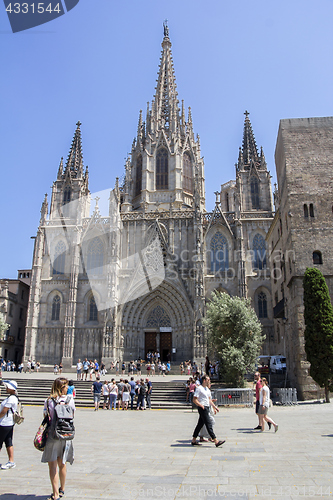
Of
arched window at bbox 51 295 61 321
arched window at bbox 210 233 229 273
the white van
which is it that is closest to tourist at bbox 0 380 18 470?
the white van

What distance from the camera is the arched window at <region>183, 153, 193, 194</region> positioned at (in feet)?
147

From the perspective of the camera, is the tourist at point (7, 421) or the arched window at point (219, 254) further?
the arched window at point (219, 254)

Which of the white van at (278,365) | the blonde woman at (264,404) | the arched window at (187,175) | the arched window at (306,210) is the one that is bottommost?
the blonde woman at (264,404)

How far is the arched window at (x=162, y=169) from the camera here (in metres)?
44.8

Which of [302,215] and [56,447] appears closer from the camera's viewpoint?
[56,447]

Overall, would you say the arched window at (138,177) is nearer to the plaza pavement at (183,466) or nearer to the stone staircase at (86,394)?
the stone staircase at (86,394)

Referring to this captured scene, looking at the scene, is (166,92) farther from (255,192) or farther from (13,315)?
(13,315)

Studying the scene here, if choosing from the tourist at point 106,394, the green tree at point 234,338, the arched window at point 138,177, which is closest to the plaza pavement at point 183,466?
the tourist at point 106,394

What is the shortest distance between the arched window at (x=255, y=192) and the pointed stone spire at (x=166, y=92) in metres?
11.8

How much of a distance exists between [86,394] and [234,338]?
337 inches

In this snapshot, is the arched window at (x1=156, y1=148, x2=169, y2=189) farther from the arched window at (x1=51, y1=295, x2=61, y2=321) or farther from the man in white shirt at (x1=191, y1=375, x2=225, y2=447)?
the man in white shirt at (x1=191, y1=375, x2=225, y2=447)

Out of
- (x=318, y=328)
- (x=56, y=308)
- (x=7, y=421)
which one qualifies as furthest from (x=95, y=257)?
(x=7, y=421)

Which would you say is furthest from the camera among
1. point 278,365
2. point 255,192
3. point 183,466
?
→ point 255,192

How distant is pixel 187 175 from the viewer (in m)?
45.3
